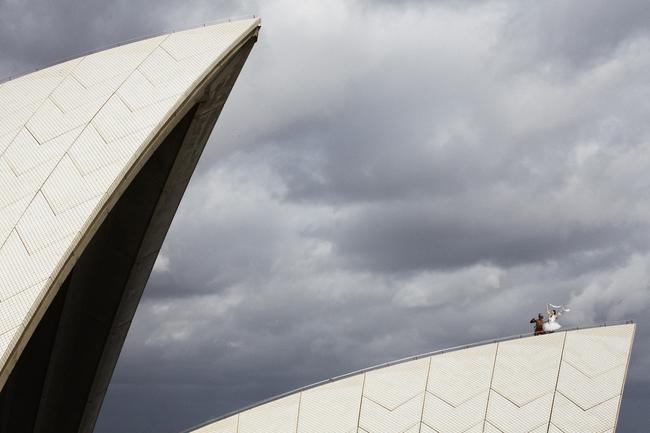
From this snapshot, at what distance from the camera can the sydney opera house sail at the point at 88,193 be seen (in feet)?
41.3

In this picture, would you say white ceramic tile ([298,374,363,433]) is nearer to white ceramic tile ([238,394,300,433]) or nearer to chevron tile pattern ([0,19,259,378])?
white ceramic tile ([238,394,300,433])

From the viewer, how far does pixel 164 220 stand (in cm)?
1919

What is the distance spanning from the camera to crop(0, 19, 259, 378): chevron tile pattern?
1236 centimetres

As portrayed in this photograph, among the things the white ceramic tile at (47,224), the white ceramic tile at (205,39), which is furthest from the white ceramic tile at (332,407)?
the white ceramic tile at (205,39)

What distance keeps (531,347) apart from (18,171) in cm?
1019

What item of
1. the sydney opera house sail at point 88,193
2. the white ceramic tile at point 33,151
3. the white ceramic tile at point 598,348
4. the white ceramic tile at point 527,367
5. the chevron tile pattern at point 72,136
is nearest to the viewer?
the chevron tile pattern at point 72,136

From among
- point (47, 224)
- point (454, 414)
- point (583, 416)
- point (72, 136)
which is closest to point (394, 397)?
point (454, 414)

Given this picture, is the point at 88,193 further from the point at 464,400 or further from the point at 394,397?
the point at 464,400

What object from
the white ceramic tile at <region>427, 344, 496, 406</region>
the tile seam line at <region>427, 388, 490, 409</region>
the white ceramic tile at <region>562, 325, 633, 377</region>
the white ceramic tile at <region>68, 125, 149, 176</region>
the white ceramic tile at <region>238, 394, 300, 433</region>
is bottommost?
the white ceramic tile at <region>238, 394, 300, 433</region>

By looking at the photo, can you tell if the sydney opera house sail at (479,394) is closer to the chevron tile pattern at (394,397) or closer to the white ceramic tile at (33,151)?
the chevron tile pattern at (394,397)

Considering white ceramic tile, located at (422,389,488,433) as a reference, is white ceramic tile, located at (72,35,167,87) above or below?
above

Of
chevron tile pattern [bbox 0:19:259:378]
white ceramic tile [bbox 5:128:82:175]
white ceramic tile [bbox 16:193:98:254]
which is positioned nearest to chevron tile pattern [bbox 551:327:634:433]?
chevron tile pattern [bbox 0:19:259:378]

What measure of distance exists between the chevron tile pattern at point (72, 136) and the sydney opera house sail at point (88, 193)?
0.02 meters

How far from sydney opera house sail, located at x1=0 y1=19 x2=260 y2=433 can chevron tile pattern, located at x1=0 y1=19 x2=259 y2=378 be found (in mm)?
22
